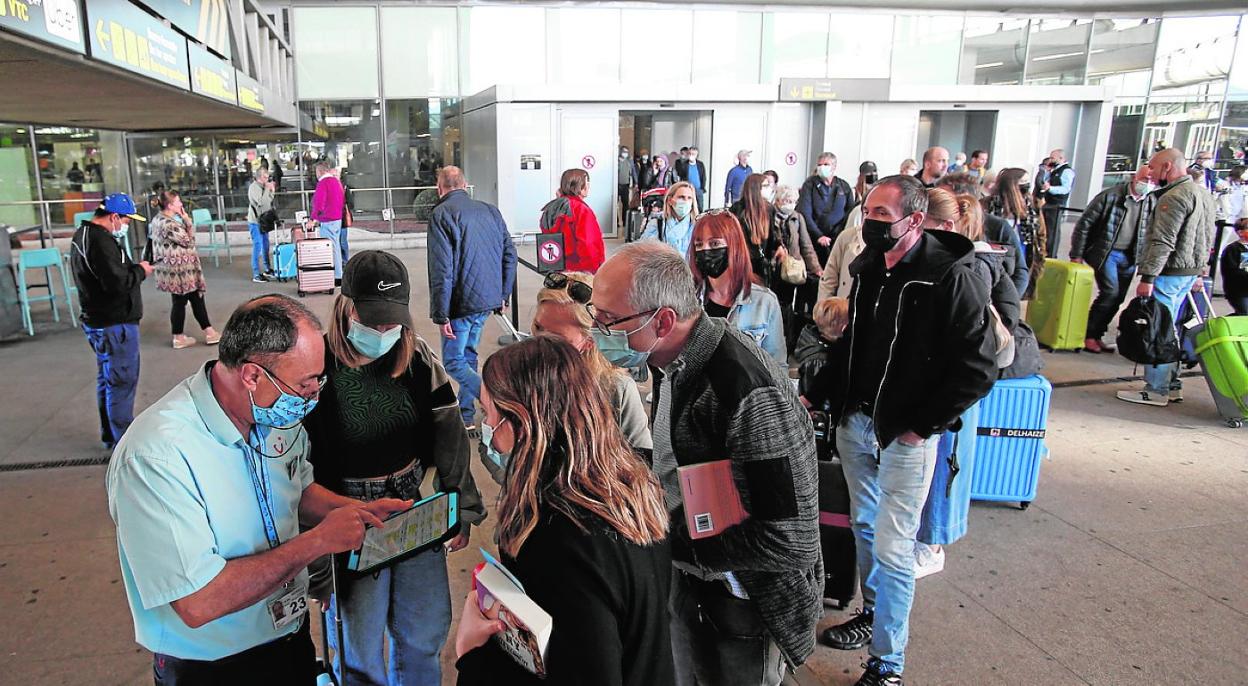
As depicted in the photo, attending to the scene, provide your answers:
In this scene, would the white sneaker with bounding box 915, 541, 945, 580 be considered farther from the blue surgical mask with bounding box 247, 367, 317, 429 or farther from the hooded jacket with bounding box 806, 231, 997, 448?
the blue surgical mask with bounding box 247, 367, 317, 429

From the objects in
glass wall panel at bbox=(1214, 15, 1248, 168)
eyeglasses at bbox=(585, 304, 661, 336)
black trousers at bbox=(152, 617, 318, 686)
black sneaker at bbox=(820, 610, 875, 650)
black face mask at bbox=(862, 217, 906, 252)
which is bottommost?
black sneaker at bbox=(820, 610, 875, 650)

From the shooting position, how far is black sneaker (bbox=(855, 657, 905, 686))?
9.74 feet

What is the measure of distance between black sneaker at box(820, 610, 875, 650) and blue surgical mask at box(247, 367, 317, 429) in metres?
2.50

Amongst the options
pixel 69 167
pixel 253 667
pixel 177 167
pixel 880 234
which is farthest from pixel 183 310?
pixel 177 167

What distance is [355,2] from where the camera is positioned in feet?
61.0

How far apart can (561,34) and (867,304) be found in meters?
18.4

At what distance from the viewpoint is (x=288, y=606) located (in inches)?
79.8

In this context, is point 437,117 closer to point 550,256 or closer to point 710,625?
point 550,256

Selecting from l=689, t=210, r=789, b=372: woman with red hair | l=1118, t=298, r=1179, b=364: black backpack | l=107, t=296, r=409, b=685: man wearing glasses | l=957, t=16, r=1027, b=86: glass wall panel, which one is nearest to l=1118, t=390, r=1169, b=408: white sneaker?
l=1118, t=298, r=1179, b=364: black backpack

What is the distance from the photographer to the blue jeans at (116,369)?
5414mm

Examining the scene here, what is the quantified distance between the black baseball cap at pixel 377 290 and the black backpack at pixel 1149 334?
20.7 feet

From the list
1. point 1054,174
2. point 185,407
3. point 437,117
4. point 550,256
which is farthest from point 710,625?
point 437,117

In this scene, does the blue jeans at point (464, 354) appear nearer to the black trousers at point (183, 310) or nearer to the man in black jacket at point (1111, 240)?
the black trousers at point (183, 310)

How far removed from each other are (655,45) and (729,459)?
2012 centimetres
